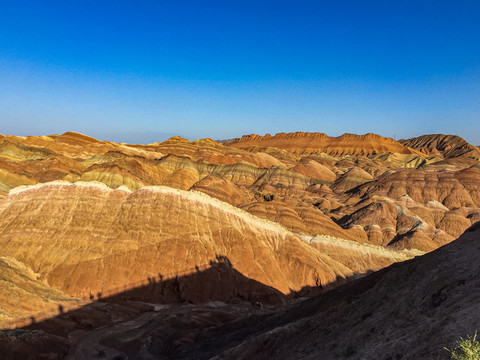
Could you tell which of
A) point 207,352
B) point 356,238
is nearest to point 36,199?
point 207,352

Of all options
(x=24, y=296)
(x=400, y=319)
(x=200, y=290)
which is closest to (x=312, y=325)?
(x=400, y=319)

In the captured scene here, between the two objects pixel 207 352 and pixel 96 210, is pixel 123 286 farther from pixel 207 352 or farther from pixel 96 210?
pixel 207 352

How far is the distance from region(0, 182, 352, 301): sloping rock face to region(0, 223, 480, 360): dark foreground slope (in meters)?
4.56

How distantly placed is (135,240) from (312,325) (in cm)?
2653

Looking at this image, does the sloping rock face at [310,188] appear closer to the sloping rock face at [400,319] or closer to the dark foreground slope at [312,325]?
the dark foreground slope at [312,325]

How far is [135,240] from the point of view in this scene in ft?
140

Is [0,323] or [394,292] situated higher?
[394,292]

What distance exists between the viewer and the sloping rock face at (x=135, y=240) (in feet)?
131

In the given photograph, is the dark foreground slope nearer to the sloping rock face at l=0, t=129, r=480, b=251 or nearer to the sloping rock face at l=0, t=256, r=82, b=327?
the sloping rock face at l=0, t=256, r=82, b=327

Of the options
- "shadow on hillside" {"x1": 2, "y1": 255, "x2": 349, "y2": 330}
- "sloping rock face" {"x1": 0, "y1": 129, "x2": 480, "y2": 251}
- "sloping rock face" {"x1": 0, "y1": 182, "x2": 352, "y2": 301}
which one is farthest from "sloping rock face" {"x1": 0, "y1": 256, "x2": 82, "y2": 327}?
"sloping rock face" {"x1": 0, "y1": 129, "x2": 480, "y2": 251}

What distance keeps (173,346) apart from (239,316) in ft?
28.0

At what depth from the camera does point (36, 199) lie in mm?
46531

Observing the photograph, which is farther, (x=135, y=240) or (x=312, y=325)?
(x=135, y=240)

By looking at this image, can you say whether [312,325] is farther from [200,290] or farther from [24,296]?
[24,296]
